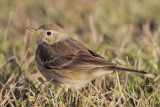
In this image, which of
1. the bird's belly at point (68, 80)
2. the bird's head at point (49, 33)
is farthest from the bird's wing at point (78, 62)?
the bird's head at point (49, 33)

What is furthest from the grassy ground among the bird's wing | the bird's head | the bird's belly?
the bird's head

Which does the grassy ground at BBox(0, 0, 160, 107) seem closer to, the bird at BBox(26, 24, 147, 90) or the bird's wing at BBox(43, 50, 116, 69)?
the bird at BBox(26, 24, 147, 90)

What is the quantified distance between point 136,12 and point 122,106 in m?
5.49

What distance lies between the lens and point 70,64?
4.67 meters

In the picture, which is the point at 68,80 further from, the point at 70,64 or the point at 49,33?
the point at 49,33

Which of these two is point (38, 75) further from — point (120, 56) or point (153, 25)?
point (153, 25)

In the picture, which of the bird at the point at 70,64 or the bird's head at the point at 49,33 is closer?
the bird at the point at 70,64

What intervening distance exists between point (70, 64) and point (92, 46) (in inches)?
83.7

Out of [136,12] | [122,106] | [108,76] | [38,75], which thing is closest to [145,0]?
[136,12]

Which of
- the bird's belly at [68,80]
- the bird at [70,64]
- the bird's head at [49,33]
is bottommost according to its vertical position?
the bird's belly at [68,80]

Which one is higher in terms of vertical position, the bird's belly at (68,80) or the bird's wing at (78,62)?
the bird's wing at (78,62)

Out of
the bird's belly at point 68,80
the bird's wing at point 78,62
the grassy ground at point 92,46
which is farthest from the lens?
the bird's belly at point 68,80

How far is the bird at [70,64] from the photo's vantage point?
447 centimetres

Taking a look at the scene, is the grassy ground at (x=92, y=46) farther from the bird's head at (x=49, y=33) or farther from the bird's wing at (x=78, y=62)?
the bird's head at (x=49, y=33)
